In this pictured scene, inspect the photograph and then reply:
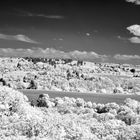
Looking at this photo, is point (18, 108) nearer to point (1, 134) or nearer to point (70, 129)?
point (70, 129)

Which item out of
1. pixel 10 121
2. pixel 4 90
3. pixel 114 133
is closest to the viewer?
pixel 10 121

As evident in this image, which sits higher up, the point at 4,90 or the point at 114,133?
the point at 4,90

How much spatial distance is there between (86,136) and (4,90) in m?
9.06

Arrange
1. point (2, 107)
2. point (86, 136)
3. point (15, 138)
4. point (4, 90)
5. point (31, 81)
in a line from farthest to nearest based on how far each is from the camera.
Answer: point (31, 81)
point (4, 90)
point (2, 107)
point (86, 136)
point (15, 138)

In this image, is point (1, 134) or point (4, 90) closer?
point (1, 134)

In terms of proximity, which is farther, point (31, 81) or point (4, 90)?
point (31, 81)

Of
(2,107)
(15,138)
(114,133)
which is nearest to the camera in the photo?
(15,138)

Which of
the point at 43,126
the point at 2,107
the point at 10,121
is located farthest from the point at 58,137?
the point at 2,107

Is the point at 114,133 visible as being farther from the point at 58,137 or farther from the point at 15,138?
the point at 15,138

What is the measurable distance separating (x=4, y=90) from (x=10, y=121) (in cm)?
650

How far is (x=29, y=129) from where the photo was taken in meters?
14.6

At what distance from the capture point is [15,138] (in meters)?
12.7

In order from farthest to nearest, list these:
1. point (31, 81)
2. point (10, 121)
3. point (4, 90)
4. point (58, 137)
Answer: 1. point (31, 81)
2. point (4, 90)
3. point (10, 121)
4. point (58, 137)

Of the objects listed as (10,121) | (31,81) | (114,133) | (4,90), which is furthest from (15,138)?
(31,81)
